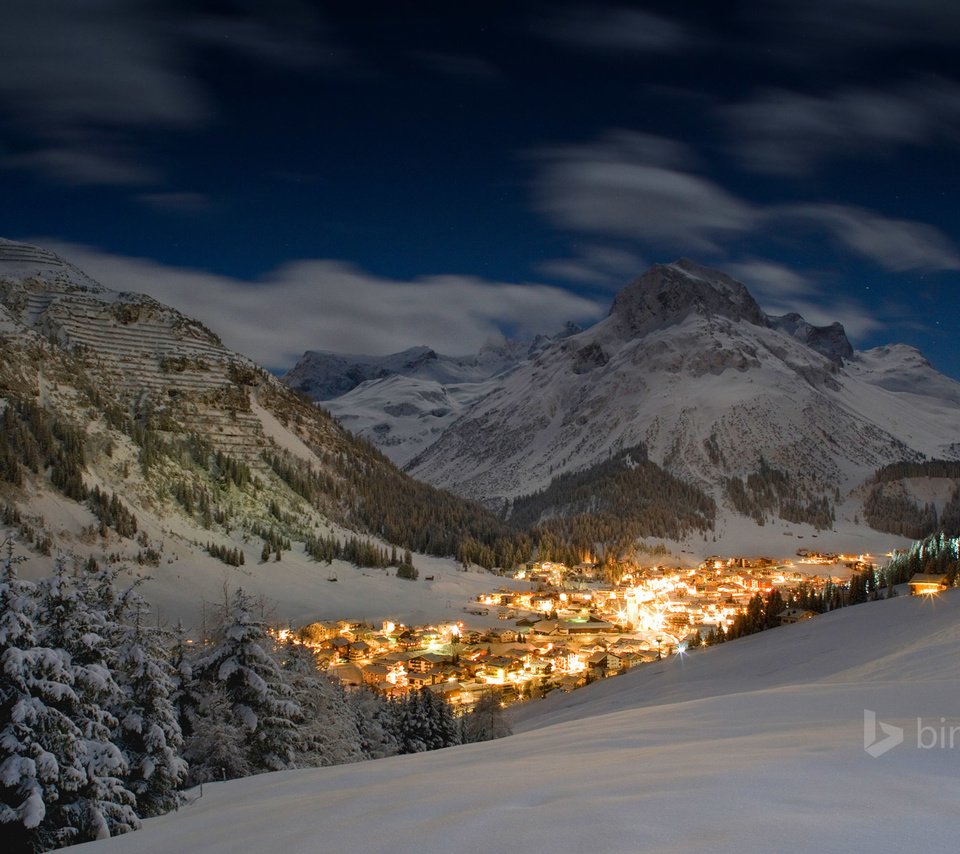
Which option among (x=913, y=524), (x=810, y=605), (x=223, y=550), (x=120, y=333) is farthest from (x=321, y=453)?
(x=913, y=524)

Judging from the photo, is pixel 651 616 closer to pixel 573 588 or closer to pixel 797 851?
pixel 573 588

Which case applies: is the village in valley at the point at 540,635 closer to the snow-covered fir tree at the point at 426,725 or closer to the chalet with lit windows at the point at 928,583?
the snow-covered fir tree at the point at 426,725

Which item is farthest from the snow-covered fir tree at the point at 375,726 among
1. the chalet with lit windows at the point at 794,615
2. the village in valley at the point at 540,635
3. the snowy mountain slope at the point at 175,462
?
the snowy mountain slope at the point at 175,462

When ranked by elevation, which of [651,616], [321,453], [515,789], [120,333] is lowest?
[651,616]

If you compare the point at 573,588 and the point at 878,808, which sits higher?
the point at 878,808

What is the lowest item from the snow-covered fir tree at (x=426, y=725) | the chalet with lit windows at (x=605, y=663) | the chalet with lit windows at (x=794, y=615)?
the chalet with lit windows at (x=605, y=663)
